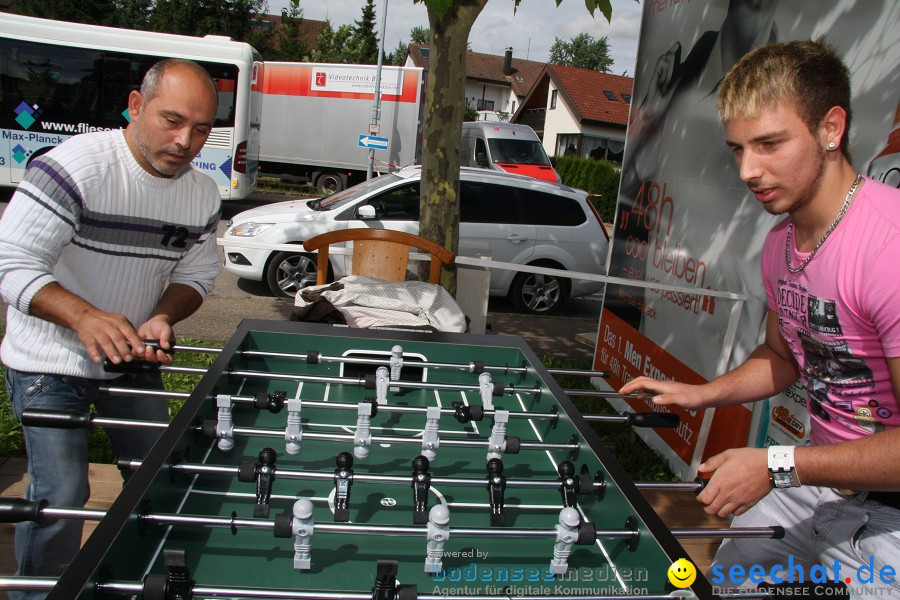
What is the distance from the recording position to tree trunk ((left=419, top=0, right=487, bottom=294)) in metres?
4.52

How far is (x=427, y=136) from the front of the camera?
4.83 m

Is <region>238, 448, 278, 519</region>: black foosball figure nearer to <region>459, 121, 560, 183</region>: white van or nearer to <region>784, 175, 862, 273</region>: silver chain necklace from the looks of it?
<region>784, 175, 862, 273</region>: silver chain necklace

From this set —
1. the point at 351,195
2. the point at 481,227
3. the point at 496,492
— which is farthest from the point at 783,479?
the point at 351,195

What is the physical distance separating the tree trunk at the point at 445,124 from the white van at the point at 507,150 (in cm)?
1266


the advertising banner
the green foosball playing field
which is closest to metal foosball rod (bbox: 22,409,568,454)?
the green foosball playing field

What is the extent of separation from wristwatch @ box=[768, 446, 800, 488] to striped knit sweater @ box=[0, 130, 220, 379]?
203 cm

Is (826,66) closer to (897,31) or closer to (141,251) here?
(897,31)

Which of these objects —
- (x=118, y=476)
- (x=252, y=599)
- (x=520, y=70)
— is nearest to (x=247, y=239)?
(x=118, y=476)

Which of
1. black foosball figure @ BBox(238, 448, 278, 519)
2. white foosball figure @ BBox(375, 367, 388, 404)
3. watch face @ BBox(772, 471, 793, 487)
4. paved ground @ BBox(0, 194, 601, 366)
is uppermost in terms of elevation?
watch face @ BBox(772, 471, 793, 487)

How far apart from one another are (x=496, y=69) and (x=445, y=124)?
54007 millimetres

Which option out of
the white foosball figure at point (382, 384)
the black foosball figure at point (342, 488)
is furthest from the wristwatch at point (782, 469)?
A: the white foosball figure at point (382, 384)

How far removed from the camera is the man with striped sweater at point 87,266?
6.52 feet

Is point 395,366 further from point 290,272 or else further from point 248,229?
point 248,229

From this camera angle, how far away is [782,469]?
62.5 inches
